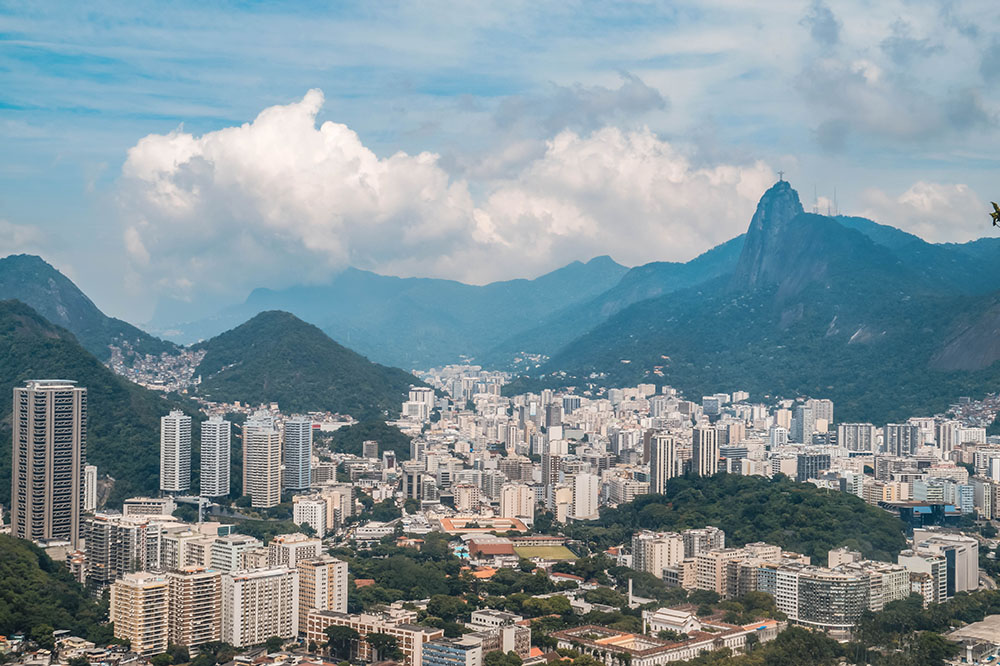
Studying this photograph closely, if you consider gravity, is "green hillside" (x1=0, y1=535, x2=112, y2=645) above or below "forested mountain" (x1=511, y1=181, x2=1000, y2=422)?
below

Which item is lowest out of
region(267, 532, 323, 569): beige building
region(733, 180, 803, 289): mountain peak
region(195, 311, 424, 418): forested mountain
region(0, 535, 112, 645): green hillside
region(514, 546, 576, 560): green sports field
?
region(514, 546, 576, 560): green sports field

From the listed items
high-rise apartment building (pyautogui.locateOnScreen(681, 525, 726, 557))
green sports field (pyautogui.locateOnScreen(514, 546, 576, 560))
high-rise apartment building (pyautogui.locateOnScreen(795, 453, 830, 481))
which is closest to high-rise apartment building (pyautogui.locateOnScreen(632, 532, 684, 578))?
high-rise apartment building (pyautogui.locateOnScreen(681, 525, 726, 557))

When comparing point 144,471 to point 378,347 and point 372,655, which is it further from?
point 378,347

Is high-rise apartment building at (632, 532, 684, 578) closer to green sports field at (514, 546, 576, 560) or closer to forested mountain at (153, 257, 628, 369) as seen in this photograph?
green sports field at (514, 546, 576, 560)

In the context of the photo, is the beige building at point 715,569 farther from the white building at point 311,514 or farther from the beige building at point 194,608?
the white building at point 311,514

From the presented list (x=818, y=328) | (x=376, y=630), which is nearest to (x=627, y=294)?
(x=818, y=328)

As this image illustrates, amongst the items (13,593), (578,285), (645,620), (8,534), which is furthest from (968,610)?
(578,285)
